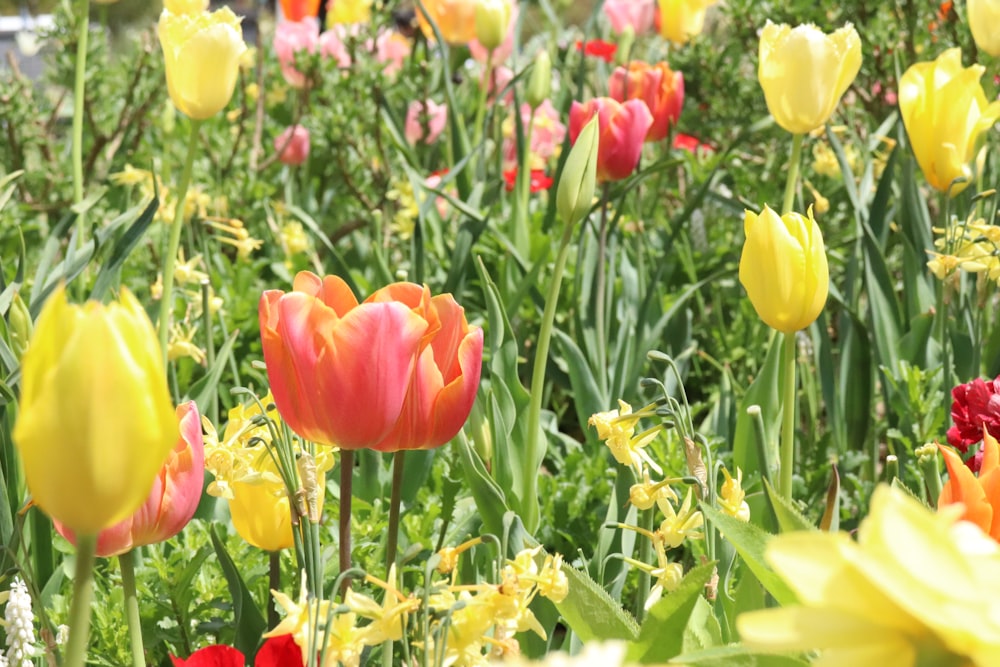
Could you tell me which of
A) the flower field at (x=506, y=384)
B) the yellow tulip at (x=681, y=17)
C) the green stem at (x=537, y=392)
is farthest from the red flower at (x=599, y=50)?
the green stem at (x=537, y=392)

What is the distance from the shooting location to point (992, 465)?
0.75 m

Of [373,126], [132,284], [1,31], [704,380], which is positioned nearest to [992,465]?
[704,380]

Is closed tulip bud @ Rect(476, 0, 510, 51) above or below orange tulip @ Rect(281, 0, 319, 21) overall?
below

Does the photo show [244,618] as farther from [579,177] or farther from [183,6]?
[183,6]

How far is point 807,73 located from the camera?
135 cm

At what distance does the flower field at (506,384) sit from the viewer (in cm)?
47

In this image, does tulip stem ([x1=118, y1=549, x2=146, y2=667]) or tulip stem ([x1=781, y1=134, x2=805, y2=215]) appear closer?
tulip stem ([x1=118, y1=549, x2=146, y2=667])

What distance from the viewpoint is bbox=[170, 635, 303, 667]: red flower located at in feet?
2.83

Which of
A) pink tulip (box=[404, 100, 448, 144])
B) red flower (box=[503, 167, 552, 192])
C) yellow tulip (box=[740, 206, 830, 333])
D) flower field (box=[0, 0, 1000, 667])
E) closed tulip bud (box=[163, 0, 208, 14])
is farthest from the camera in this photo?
pink tulip (box=[404, 100, 448, 144])

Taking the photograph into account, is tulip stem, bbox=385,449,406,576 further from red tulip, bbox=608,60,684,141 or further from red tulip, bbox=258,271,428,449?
red tulip, bbox=608,60,684,141

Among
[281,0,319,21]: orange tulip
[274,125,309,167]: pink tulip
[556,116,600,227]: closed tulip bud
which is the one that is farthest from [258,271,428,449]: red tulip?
[281,0,319,21]: orange tulip

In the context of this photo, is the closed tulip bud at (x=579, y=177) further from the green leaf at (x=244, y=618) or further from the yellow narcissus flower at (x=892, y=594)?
the yellow narcissus flower at (x=892, y=594)

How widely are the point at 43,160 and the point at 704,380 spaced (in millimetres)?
1642

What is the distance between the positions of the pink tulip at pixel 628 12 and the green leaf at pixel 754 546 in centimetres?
261
